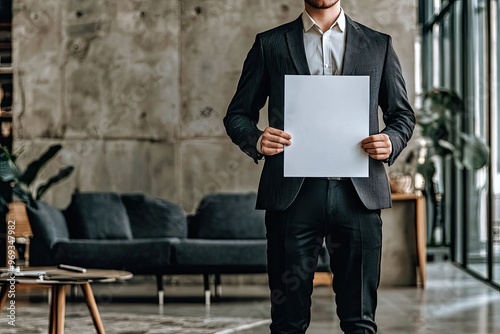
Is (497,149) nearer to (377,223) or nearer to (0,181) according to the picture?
(0,181)

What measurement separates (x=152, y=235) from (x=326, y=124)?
523cm

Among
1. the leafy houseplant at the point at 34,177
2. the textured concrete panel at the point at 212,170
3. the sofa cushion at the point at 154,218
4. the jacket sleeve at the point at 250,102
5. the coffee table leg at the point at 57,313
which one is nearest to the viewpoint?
the jacket sleeve at the point at 250,102

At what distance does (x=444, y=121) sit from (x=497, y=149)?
1784 mm

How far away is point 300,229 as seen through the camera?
7.36 ft

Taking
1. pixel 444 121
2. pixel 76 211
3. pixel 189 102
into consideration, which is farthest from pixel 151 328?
pixel 444 121

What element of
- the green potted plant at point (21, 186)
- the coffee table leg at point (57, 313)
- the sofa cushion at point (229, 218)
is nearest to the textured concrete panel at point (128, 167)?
the green potted plant at point (21, 186)

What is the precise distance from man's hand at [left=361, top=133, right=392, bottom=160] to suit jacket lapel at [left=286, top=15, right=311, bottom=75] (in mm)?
227

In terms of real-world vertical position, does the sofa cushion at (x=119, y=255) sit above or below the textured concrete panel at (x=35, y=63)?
below

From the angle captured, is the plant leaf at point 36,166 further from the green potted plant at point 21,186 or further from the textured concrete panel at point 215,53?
the textured concrete panel at point 215,53

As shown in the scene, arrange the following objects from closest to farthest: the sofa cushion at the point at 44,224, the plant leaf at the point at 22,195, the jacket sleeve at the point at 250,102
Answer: the jacket sleeve at the point at 250,102 < the sofa cushion at the point at 44,224 < the plant leaf at the point at 22,195

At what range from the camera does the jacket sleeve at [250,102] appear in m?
2.33

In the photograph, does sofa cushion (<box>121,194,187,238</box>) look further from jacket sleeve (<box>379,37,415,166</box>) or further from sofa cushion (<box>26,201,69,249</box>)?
jacket sleeve (<box>379,37,415,166</box>)

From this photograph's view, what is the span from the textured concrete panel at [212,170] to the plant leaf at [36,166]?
1.17 meters

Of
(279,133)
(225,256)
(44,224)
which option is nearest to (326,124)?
(279,133)
